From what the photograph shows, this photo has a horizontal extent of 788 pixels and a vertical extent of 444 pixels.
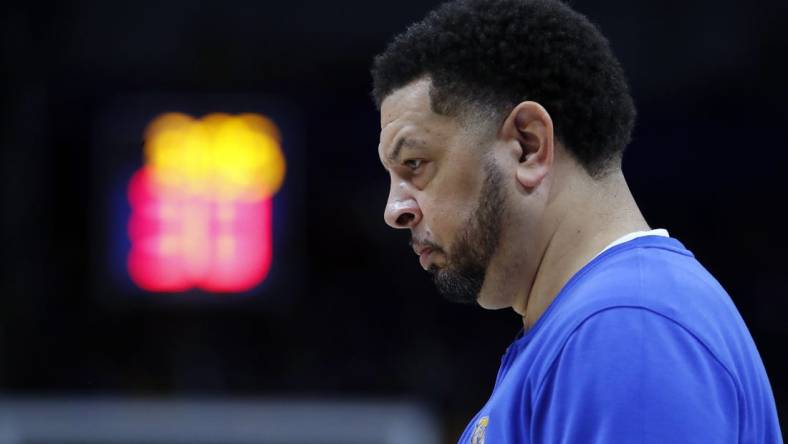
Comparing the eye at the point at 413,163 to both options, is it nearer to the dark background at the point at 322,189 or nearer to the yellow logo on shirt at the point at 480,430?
the yellow logo on shirt at the point at 480,430

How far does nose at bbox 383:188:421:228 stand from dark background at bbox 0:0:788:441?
4.93 metres

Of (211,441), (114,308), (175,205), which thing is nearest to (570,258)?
(211,441)

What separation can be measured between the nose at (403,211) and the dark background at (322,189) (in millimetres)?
4933

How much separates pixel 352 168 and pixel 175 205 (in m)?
1.30

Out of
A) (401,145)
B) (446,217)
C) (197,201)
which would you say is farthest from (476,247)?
(197,201)

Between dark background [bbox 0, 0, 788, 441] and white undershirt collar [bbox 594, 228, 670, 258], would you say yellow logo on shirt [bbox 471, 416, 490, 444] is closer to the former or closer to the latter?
white undershirt collar [bbox 594, 228, 670, 258]

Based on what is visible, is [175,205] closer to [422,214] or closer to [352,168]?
[352,168]

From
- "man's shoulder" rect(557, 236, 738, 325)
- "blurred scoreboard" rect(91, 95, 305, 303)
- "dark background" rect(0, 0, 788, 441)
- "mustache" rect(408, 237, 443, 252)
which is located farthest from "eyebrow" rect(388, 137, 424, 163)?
"dark background" rect(0, 0, 788, 441)

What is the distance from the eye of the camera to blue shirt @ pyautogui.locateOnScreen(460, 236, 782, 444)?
3.44 ft

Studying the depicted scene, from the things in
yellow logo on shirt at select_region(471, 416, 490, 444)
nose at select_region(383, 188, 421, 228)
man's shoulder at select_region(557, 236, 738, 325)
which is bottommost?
yellow logo on shirt at select_region(471, 416, 490, 444)

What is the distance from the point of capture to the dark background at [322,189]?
648cm

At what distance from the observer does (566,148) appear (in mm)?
1320

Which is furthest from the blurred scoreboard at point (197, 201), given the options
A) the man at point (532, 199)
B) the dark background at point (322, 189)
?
the man at point (532, 199)

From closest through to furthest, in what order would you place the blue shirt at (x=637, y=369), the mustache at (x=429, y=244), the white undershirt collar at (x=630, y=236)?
the blue shirt at (x=637, y=369), the white undershirt collar at (x=630, y=236), the mustache at (x=429, y=244)
